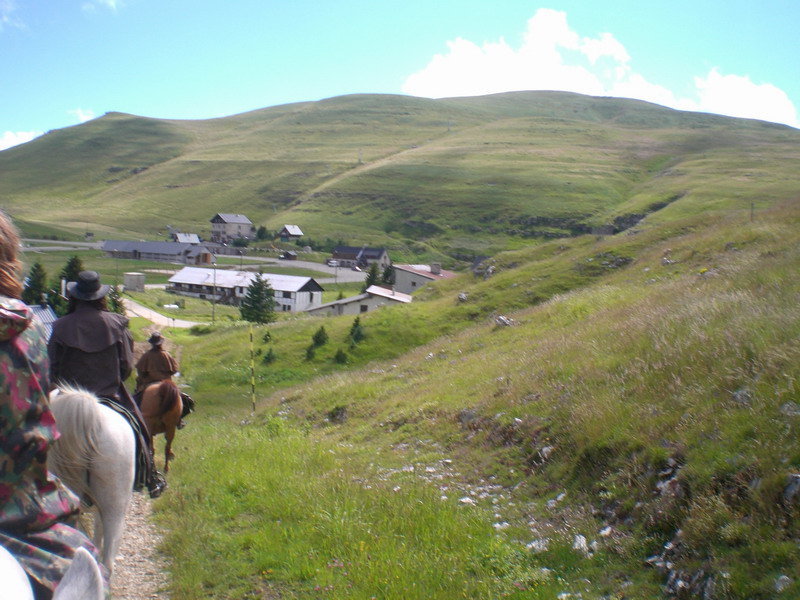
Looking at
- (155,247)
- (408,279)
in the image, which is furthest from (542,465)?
(155,247)

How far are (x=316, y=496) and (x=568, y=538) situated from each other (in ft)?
10.7

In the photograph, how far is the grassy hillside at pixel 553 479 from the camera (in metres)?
5.87

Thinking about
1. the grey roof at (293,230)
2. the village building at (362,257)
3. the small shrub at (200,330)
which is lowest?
the small shrub at (200,330)

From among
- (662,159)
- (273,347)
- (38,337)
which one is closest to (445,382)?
(38,337)

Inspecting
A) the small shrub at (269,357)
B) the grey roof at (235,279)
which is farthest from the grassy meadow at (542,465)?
the grey roof at (235,279)

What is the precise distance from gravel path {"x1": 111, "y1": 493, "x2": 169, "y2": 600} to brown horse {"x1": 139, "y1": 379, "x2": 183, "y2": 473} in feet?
8.00

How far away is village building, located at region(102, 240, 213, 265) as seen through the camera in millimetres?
113062

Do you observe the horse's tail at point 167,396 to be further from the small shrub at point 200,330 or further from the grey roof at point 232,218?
the grey roof at point 232,218

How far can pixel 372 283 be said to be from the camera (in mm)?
73562

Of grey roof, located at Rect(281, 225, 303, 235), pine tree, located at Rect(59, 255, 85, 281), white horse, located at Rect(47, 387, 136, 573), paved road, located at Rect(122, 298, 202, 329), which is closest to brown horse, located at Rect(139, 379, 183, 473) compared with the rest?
white horse, located at Rect(47, 387, 136, 573)

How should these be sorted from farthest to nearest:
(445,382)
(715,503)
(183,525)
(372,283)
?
(372,283) < (445,382) < (183,525) < (715,503)

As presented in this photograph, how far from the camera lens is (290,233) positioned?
13350 cm

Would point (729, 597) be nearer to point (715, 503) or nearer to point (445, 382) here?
point (715, 503)

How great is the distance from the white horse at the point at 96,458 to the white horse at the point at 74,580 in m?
2.73
